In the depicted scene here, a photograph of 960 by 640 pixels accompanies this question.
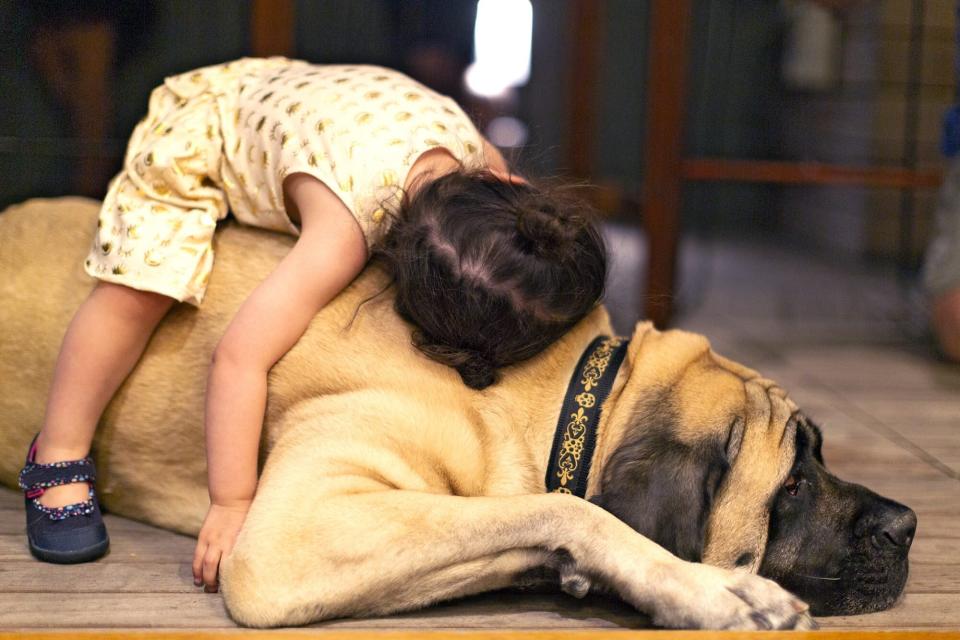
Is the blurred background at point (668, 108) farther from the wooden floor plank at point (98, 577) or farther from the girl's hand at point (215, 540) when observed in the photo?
the wooden floor plank at point (98, 577)

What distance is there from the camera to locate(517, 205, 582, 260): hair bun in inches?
66.6

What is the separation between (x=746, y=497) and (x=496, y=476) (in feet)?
1.30

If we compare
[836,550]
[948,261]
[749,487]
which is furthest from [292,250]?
[948,261]

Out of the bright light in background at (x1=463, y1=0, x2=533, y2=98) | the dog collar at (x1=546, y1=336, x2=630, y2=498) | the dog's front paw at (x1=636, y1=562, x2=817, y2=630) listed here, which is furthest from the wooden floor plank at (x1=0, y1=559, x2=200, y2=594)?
the bright light in background at (x1=463, y1=0, x2=533, y2=98)

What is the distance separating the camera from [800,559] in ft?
5.36

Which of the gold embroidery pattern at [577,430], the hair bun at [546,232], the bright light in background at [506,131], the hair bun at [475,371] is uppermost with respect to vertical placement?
the hair bun at [546,232]

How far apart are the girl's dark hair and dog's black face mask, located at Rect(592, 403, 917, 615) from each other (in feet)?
0.83

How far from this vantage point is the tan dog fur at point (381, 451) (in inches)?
59.6

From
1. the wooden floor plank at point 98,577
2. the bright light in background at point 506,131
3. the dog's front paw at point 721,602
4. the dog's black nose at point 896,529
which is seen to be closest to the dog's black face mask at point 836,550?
the dog's black nose at point 896,529

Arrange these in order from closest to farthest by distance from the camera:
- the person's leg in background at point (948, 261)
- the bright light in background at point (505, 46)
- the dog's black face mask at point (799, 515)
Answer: the dog's black face mask at point (799, 515) → the person's leg in background at point (948, 261) → the bright light in background at point (505, 46)

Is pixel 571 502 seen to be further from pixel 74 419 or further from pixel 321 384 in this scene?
pixel 74 419

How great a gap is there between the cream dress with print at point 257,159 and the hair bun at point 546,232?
25 cm

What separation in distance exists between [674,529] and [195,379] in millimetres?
893

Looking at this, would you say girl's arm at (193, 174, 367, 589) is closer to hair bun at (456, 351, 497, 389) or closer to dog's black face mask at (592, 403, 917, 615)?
hair bun at (456, 351, 497, 389)
